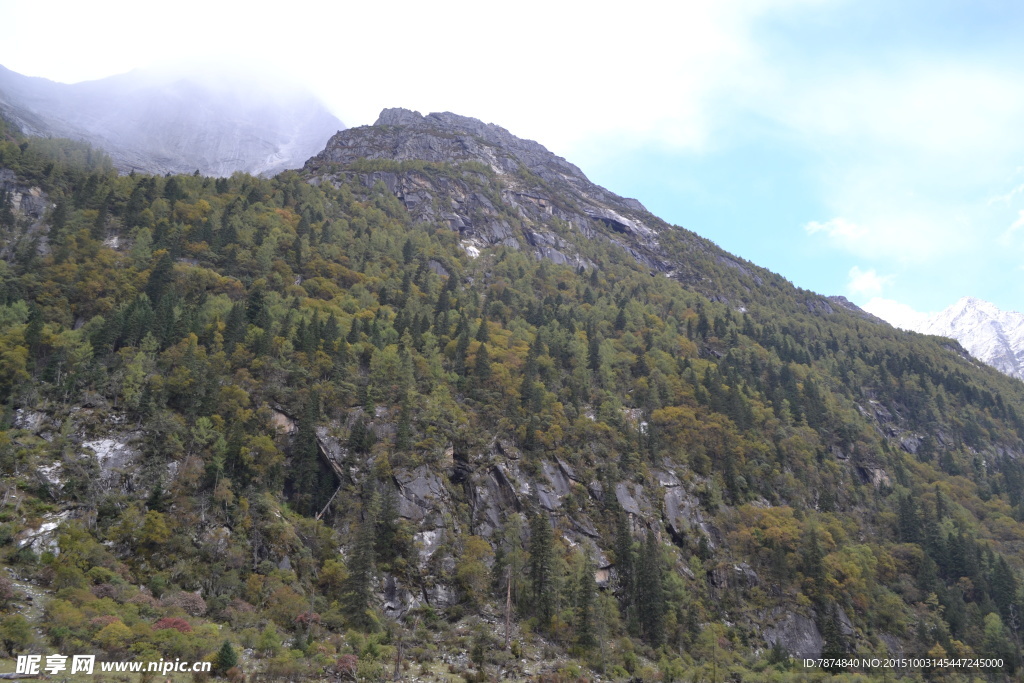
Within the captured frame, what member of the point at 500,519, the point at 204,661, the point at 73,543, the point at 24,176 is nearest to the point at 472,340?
the point at 500,519

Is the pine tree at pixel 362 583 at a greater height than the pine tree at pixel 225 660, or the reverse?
the pine tree at pixel 362 583

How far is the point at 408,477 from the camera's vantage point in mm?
76312

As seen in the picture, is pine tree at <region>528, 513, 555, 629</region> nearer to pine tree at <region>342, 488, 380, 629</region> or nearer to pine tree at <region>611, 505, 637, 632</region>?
pine tree at <region>611, 505, 637, 632</region>

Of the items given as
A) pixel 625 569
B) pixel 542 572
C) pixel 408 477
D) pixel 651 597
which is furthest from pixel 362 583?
pixel 625 569

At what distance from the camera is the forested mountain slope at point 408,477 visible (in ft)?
179

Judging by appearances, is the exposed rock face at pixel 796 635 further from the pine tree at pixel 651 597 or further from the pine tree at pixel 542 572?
the pine tree at pixel 542 572

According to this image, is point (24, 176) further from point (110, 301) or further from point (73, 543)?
point (73, 543)

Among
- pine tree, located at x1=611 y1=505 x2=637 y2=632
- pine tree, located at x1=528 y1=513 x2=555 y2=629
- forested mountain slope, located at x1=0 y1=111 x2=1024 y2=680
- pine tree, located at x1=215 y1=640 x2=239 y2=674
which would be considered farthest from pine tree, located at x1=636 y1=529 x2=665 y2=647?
pine tree, located at x1=215 y1=640 x2=239 y2=674

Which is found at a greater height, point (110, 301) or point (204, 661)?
point (110, 301)

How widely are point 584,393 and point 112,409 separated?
73672 mm

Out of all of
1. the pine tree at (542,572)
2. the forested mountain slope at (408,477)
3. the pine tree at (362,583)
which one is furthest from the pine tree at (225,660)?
the pine tree at (542,572)

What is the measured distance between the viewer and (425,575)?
2665 inches

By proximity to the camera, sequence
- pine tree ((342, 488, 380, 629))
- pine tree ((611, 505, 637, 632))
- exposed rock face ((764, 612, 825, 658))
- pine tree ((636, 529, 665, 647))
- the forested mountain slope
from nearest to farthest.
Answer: the forested mountain slope < pine tree ((342, 488, 380, 629)) < pine tree ((636, 529, 665, 647)) < pine tree ((611, 505, 637, 632)) < exposed rock face ((764, 612, 825, 658))

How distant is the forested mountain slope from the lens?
5453 centimetres
